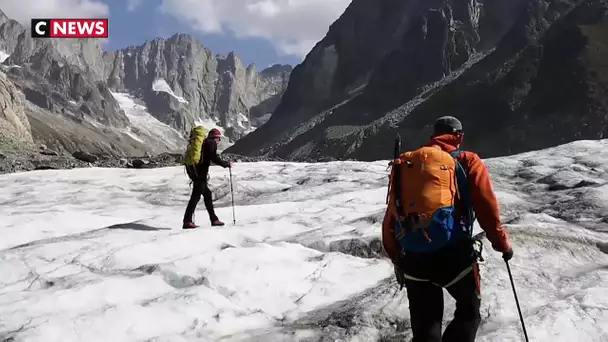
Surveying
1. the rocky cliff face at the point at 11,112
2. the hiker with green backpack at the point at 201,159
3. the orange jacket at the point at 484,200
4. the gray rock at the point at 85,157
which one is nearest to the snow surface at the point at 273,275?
the hiker with green backpack at the point at 201,159

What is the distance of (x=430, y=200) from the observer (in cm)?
528

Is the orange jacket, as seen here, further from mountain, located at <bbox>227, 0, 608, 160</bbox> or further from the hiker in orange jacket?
mountain, located at <bbox>227, 0, 608, 160</bbox>

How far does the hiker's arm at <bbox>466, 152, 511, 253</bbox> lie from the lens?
17.2 ft

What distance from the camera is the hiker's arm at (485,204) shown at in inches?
206

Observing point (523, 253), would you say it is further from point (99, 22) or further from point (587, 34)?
point (587, 34)

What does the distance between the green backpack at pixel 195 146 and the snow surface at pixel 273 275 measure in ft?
5.61

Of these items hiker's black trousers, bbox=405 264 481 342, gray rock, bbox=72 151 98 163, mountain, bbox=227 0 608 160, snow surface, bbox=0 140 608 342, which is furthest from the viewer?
mountain, bbox=227 0 608 160

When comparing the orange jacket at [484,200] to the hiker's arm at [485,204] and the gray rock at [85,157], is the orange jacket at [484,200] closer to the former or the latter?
the hiker's arm at [485,204]

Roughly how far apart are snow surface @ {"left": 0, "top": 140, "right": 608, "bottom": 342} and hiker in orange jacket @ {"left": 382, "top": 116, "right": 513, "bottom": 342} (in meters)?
1.69

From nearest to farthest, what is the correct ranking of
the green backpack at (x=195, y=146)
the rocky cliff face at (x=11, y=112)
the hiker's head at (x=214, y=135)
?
1. the green backpack at (x=195, y=146)
2. the hiker's head at (x=214, y=135)
3. the rocky cliff face at (x=11, y=112)

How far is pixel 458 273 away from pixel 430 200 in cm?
76

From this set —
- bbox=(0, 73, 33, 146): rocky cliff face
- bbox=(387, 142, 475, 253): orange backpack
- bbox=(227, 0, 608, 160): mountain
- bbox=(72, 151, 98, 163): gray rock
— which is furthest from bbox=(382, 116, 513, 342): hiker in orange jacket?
bbox=(227, 0, 608, 160): mountain

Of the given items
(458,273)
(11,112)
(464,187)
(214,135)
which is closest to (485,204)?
(464,187)

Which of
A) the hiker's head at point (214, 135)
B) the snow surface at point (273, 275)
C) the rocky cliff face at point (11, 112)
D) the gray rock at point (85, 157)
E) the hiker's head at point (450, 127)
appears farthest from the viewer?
the rocky cliff face at point (11, 112)
